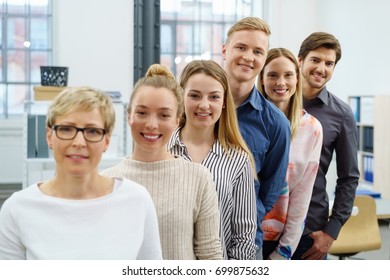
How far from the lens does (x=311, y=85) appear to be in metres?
1.43

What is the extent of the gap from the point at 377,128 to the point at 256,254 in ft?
10.6

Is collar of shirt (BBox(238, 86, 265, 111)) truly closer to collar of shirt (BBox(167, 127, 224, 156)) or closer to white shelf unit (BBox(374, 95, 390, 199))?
collar of shirt (BBox(167, 127, 224, 156))

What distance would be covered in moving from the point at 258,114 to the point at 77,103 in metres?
0.53

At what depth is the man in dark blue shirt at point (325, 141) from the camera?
140 cm

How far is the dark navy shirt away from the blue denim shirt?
0.81 ft

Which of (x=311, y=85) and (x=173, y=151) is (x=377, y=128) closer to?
(x=311, y=85)

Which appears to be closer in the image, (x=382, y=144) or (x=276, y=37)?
(x=276, y=37)

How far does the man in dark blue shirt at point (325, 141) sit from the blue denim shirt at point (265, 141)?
218mm

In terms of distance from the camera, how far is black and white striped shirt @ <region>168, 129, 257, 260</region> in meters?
1.06

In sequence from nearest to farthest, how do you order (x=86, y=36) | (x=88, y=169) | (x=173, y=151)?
(x=88, y=169)
(x=173, y=151)
(x=86, y=36)

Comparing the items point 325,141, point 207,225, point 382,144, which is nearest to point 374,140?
point 382,144

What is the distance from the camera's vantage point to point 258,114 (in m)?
1.22

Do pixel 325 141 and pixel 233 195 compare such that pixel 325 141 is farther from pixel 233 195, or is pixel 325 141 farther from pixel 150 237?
pixel 150 237
